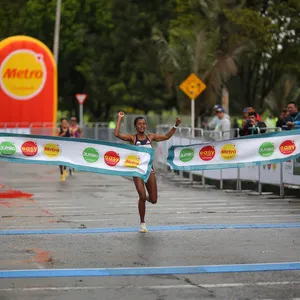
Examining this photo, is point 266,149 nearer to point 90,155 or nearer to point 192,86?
point 90,155

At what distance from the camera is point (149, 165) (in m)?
14.3

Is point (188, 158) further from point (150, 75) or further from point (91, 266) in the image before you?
point (150, 75)

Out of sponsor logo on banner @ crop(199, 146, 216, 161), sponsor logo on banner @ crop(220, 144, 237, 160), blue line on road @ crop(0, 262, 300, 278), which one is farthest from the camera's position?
sponsor logo on banner @ crop(220, 144, 237, 160)

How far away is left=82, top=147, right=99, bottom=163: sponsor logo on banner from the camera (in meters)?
15.2

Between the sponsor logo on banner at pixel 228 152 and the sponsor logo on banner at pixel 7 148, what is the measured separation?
340cm

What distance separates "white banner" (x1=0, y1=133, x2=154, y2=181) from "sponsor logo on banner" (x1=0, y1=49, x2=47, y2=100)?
30.1 m

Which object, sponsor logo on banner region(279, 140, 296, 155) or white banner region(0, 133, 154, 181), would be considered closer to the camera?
white banner region(0, 133, 154, 181)

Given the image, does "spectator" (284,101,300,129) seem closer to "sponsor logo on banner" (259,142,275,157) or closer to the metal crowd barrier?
the metal crowd barrier

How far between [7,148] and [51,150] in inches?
26.8

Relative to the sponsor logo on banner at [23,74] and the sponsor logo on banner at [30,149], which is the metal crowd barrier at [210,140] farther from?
the sponsor logo on banner at [23,74]

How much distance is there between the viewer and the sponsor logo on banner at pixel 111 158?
14922 mm

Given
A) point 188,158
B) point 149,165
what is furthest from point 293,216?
point 149,165

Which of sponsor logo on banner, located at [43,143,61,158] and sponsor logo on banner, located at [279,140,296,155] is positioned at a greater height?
sponsor logo on banner, located at [279,140,296,155]

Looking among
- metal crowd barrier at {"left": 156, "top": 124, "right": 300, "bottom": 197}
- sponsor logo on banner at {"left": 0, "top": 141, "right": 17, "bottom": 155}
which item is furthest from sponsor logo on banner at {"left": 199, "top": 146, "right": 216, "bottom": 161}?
metal crowd barrier at {"left": 156, "top": 124, "right": 300, "bottom": 197}
